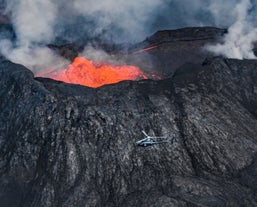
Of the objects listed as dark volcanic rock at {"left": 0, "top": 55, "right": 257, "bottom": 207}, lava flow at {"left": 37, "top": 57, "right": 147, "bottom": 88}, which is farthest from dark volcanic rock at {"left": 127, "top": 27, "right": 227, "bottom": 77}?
dark volcanic rock at {"left": 0, "top": 55, "right": 257, "bottom": 207}

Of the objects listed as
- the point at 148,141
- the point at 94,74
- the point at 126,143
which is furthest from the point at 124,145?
the point at 94,74

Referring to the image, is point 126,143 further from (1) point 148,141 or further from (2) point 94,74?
(2) point 94,74

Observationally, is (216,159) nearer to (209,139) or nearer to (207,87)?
(209,139)

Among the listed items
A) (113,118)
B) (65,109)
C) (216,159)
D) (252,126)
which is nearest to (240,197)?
(216,159)

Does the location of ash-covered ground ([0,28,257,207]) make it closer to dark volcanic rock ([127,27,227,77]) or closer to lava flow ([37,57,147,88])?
lava flow ([37,57,147,88])

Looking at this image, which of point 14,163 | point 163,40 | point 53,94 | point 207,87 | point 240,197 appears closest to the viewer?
point 240,197

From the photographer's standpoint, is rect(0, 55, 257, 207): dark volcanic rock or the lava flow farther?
the lava flow
